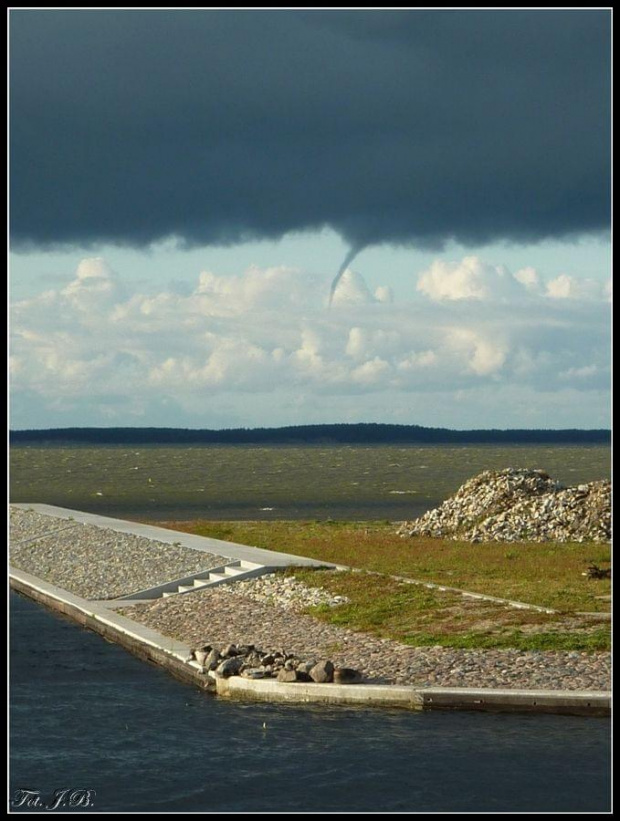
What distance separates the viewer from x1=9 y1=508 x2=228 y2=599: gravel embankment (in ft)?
120

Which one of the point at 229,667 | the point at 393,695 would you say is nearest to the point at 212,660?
the point at 229,667

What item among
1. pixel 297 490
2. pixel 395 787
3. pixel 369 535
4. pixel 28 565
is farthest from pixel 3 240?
pixel 297 490

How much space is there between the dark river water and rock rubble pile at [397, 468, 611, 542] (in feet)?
87.4

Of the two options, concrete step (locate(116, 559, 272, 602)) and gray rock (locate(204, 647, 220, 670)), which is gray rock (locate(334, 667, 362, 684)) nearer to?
gray rock (locate(204, 647, 220, 670))

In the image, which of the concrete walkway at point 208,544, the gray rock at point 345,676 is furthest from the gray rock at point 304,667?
the concrete walkway at point 208,544

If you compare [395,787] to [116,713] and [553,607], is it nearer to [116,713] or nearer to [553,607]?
[116,713]

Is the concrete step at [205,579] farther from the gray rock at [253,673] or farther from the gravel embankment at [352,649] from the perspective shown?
the gray rock at [253,673]

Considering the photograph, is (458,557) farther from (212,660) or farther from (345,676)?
(345,676)

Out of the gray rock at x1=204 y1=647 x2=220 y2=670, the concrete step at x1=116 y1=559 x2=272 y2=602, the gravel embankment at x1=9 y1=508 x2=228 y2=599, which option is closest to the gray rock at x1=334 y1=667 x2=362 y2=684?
the gray rock at x1=204 y1=647 x2=220 y2=670

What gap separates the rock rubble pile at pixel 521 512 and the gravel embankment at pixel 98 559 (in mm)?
12943

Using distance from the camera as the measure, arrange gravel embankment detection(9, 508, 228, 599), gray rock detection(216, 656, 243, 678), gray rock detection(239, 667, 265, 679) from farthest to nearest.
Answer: gravel embankment detection(9, 508, 228, 599) < gray rock detection(216, 656, 243, 678) < gray rock detection(239, 667, 265, 679)

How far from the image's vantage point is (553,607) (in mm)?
29031

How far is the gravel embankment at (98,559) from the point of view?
36.7 m

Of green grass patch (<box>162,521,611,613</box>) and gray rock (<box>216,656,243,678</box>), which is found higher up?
green grass patch (<box>162,521,611,613</box>)
